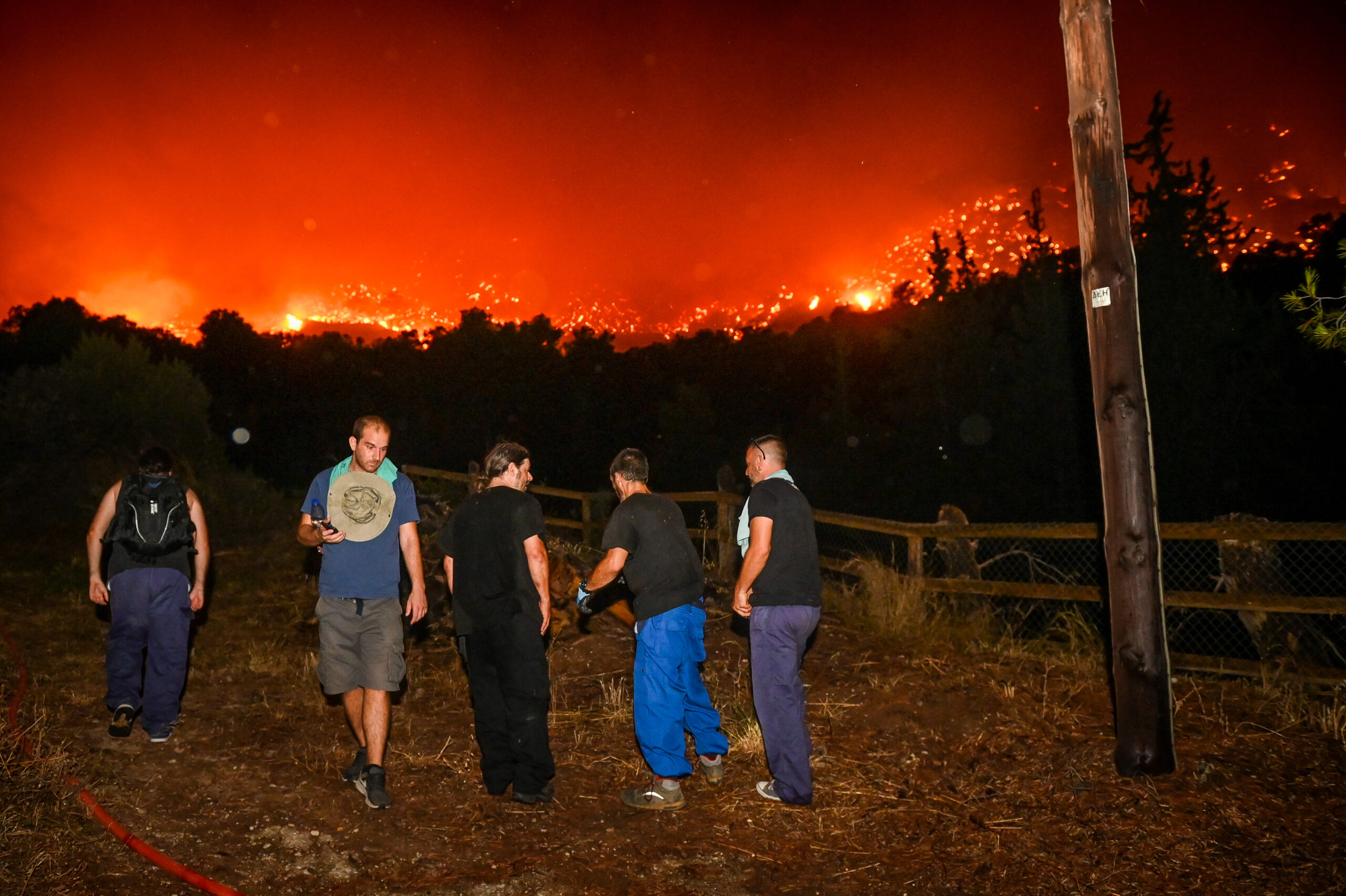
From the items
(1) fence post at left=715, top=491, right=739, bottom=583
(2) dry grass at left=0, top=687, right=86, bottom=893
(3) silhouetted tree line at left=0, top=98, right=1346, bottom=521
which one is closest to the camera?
(2) dry grass at left=0, top=687, right=86, bottom=893

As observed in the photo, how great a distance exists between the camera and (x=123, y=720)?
19.5 ft

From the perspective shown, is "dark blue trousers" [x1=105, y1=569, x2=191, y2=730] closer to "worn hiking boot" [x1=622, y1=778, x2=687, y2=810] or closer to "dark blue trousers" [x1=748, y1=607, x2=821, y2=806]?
"worn hiking boot" [x1=622, y1=778, x2=687, y2=810]

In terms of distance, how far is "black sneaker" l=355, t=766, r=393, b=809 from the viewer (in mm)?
5121

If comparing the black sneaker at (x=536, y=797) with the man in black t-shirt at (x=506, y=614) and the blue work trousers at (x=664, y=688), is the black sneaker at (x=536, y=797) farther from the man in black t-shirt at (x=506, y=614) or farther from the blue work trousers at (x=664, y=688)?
the blue work trousers at (x=664, y=688)

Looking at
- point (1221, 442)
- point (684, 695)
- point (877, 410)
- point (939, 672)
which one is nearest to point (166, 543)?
point (684, 695)

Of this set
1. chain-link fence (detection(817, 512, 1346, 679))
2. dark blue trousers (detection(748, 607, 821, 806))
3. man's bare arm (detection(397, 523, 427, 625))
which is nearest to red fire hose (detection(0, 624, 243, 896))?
man's bare arm (detection(397, 523, 427, 625))

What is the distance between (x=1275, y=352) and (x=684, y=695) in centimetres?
1953

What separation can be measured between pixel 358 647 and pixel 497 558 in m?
0.98

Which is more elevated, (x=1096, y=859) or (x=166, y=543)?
(x=166, y=543)

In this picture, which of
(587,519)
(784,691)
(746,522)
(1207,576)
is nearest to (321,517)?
(746,522)

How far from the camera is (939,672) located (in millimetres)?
7156

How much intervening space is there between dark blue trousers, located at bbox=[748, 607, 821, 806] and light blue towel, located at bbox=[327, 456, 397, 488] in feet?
7.22

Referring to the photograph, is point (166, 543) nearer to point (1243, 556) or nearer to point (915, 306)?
point (1243, 556)

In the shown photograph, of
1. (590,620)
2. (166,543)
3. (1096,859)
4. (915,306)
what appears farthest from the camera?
(915,306)
